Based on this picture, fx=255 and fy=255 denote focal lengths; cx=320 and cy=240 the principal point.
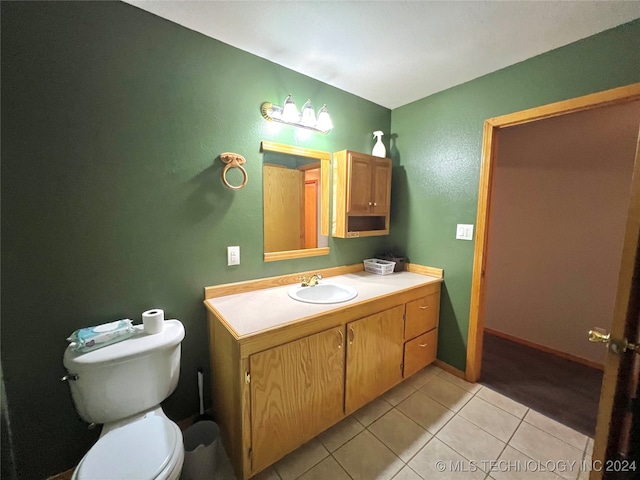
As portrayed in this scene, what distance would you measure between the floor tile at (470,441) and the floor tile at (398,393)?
0.32 metres

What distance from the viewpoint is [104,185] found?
126 cm

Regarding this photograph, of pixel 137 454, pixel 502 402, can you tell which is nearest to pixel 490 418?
pixel 502 402

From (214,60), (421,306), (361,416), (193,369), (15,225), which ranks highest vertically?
(214,60)

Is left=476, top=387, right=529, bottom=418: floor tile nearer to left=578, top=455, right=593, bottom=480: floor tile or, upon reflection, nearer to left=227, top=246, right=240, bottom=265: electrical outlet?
left=578, top=455, right=593, bottom=480: floor tile

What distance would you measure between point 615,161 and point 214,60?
3.06 meters

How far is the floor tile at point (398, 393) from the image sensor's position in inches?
72.4

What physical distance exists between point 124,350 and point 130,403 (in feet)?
0.85

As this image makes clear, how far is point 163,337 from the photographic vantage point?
1238mm

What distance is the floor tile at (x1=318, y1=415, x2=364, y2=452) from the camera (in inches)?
58.6

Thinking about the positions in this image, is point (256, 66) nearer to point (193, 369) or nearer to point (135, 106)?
point (135, 106)

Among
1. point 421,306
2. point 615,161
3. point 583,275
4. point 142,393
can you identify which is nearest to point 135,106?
point 142,393

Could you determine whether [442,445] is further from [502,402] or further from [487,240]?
[487,240]

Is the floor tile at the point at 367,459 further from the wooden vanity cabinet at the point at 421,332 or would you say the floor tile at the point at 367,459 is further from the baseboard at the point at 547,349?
the baseboard at the point at 547,349

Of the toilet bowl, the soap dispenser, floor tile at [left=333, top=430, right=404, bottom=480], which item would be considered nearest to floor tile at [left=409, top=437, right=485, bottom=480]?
floor tile at [left=333, top=430, right=404, bottom=480]
